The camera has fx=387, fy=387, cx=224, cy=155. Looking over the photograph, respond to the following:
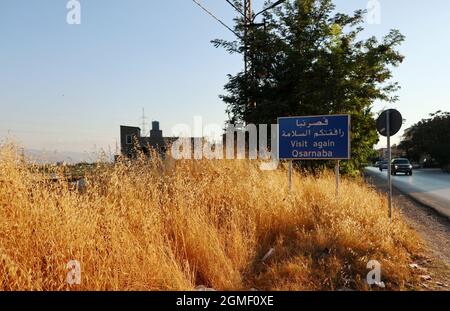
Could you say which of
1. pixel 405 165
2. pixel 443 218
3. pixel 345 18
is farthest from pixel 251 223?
pixel 405 165

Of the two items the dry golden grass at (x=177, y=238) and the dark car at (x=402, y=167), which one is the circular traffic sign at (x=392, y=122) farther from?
the dark car at (x=402, y=167)

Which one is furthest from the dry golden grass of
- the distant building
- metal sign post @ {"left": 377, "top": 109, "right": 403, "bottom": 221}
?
metal sign post @ {"left": 377, "top": 109, "right": 403, "bottom": 221}

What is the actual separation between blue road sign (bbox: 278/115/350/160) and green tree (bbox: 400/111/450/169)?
53.9m

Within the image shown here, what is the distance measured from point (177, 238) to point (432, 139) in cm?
6768

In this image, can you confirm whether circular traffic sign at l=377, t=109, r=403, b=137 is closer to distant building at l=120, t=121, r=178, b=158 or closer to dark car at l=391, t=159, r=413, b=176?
distant building at l=120, t=121, r=178, b=158

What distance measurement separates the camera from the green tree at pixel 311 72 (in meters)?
15.3

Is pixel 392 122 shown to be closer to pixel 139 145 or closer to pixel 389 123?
pixel 389 123

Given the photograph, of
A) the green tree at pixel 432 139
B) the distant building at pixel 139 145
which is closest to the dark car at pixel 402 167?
the green tree at pixel 432 139

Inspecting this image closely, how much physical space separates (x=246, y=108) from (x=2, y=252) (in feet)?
46.7

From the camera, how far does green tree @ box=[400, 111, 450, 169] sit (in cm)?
5931

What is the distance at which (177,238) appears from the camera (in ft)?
18.2

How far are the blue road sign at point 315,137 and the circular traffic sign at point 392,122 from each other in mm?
861

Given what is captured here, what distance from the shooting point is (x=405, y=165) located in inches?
1554

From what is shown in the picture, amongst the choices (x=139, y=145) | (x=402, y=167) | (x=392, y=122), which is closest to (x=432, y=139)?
(x=402, y=167)
